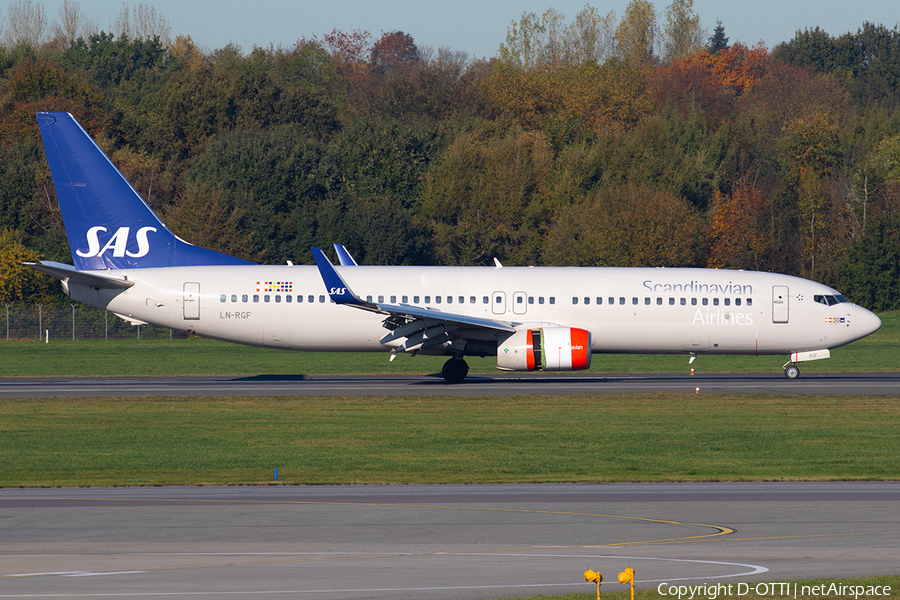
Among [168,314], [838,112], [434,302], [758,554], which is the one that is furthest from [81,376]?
[838,112]

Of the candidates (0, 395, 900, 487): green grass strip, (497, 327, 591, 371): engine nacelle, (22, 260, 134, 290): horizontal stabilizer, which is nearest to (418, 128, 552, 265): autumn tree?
(497, 327, 591, 371): engine nacelle

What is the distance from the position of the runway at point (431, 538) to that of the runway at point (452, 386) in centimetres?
1671

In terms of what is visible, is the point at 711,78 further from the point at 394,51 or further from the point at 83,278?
the point at 83,278

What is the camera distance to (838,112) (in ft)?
329

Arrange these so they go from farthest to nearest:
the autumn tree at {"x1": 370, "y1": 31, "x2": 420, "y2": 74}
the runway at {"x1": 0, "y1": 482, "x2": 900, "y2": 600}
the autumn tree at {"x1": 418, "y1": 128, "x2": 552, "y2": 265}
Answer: the autumn tree at {"x1": 370, "y1": 31, "x2": 420, "y2": 74} < the autumn tree at {"x1": 418, "y1": 128, "x2": 552, "y2": 265} < the runway at {"x1": 0, "y1": 482, "x2": 900, "y2": 600}

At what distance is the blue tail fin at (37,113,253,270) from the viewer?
131 feet

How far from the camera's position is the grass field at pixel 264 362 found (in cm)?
4712

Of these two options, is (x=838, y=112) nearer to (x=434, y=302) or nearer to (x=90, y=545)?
(x=434, y=302)

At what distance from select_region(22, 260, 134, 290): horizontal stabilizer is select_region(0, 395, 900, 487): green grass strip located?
5356 mm

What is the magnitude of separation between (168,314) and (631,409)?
56.0 ft

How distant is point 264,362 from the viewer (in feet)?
170

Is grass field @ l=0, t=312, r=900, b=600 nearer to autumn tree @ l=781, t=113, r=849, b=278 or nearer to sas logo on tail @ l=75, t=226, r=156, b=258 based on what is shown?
sas logo on tail @ l=75, t=226, r=156, b=258

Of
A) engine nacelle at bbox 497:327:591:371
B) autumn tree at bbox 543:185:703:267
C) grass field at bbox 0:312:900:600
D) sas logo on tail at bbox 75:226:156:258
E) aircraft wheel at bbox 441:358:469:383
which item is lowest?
grass field at bbox 0:312:900:600

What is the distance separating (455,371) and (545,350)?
3.94 metres
